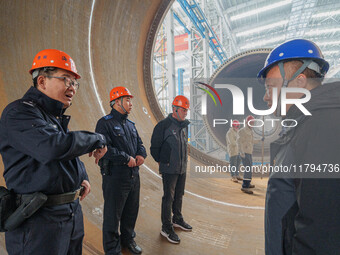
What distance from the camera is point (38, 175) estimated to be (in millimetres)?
983

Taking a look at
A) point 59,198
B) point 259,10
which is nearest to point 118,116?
point 59,198

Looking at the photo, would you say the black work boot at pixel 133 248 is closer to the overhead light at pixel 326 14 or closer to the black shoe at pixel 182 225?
the black shoe at pixel 182 225

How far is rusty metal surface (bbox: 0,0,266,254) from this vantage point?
7.04 ft

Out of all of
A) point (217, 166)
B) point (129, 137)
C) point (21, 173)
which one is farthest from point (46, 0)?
point (217, 166)

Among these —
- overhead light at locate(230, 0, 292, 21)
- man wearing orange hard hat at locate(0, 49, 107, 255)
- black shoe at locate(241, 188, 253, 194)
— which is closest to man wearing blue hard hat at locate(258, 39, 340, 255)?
man wearing orange hard hat at locate(0, 49, 107, 255)

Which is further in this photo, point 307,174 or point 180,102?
point 180,102

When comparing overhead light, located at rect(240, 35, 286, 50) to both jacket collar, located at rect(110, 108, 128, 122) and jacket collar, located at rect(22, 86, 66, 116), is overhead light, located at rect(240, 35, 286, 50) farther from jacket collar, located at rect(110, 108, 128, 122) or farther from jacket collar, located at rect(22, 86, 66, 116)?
jacket collar, located at rect(22, 86, 66, 116)

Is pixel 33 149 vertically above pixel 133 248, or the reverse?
pixel 33 149

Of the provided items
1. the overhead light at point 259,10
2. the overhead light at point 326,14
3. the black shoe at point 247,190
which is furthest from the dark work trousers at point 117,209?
the overhead light at point 326,14

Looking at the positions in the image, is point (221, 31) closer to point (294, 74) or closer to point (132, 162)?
point (132, 162)

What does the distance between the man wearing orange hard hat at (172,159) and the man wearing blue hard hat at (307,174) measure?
149 centimetres

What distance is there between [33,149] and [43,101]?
0.30 metres

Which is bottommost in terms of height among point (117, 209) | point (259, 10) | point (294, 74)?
point (117, 209)

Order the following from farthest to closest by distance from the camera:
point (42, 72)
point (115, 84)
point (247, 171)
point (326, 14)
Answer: point (326, 14), point (247, 171), point (115, 84), point (42, 72)
